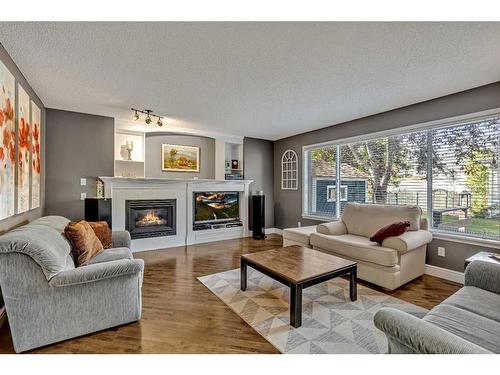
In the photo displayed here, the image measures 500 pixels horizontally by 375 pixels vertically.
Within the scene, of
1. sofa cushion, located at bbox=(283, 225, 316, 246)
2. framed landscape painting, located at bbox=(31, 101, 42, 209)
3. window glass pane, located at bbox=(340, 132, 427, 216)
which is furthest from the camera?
sofa cushion, located at bbox=(283, 225, 316, 246)

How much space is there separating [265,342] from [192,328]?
2.06 feet

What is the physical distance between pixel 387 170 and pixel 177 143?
401cm

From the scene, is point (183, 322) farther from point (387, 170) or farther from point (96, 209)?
point (387, 170)

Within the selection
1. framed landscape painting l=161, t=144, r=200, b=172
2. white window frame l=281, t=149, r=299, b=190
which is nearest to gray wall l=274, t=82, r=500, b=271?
white window frame l=281, t=149, r=299, b=190

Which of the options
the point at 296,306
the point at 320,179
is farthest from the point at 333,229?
the point at 296,306

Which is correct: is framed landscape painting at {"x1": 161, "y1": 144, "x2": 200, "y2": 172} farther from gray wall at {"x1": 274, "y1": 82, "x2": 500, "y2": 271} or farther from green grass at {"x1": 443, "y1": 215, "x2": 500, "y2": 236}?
green grass at {"x1": 443, "y1": 215, "x2": 500, "y2": 236}

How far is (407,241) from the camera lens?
2.68 m

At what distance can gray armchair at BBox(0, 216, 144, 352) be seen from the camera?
1623 millimetres

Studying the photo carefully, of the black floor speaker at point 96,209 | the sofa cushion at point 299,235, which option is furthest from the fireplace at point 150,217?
the sofa cushion at point 299,235

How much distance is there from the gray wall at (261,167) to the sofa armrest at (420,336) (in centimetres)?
463

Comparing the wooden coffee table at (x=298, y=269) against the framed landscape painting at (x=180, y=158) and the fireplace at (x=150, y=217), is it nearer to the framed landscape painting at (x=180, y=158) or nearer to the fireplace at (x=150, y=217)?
the fireplace at (x=150, y=217)

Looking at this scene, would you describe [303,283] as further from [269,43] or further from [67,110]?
[67,110]

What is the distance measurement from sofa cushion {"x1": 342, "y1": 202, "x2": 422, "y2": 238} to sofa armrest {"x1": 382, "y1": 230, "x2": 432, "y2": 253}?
170 millimetres
